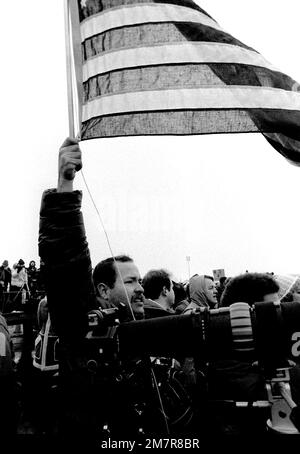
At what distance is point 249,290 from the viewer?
120 inches

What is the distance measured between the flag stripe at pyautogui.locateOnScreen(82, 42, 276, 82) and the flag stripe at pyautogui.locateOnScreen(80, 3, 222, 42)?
0.18 m

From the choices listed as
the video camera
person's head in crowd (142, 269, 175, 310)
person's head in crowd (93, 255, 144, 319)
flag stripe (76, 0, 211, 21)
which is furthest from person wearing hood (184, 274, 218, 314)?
the video camera

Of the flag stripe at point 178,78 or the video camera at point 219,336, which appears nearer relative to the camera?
the video camera at point 219,336

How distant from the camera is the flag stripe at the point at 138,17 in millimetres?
3588

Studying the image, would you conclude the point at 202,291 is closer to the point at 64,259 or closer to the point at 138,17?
the point at 138,17

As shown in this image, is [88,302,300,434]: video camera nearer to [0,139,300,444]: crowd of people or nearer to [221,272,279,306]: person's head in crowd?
[0,139,300,444]: crowd of people

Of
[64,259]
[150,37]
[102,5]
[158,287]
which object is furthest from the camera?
[158,287]

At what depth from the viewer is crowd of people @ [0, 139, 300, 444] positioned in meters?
1.73

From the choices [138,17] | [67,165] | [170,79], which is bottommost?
[67,165]

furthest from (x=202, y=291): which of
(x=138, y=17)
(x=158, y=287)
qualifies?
(x=138, y=17)

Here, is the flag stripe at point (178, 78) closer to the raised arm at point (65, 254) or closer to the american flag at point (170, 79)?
the american flag at point (170, 79)

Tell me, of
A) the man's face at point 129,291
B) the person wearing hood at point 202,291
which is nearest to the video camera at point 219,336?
the man's face at point 129,291

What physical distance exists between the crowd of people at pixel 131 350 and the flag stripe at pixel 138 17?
149 centimetres

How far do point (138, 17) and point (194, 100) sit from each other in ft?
2.37
